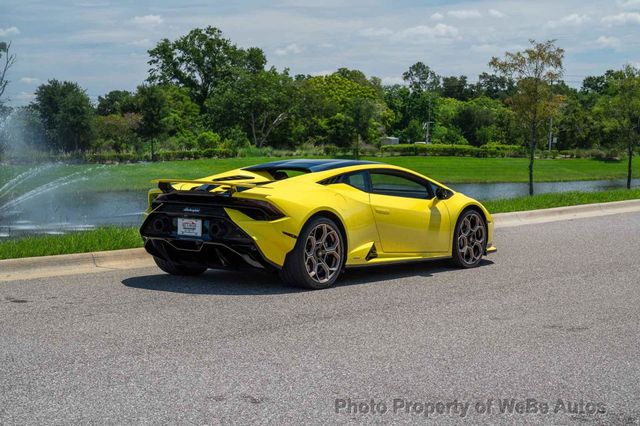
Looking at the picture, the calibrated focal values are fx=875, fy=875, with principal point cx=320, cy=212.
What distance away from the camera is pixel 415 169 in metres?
62.1

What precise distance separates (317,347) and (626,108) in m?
40.5

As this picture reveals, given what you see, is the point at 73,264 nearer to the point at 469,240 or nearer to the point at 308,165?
the point at 308,165

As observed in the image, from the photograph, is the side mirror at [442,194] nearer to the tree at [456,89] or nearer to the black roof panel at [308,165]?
the black roof panel at [308,165]

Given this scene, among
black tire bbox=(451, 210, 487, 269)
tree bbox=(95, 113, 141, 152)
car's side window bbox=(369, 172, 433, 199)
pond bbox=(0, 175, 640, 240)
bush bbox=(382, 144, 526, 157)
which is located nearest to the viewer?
car's side window bbox=(369, 172, 433, 199)

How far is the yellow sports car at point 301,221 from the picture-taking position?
8523 millimetres

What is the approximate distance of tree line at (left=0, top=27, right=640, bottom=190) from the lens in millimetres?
42991

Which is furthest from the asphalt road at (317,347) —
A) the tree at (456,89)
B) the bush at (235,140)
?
the tree at (456,89)

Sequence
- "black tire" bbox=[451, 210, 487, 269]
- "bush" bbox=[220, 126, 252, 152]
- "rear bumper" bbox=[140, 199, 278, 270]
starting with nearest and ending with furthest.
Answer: "rear bumper" bbox=[140, 199, 278, 270], "black tire" bbox=[451, 210, 487, 269], "bush" bbox=[220, 126, 252, 152]

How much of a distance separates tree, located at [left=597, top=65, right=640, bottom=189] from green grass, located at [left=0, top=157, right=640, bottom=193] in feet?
39.1

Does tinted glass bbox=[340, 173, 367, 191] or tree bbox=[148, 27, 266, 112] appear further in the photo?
tree bbox=[148, 27, 266, 112]

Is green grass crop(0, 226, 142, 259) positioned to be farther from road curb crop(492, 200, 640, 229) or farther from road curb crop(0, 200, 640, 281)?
road curb crop(492, 200, 640, 229)

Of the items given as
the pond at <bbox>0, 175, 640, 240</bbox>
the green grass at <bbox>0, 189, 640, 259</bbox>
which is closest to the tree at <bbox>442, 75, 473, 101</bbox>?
the pond at <bbox>0, 175, 640, 240</bbox>

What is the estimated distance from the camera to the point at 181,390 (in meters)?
5.18

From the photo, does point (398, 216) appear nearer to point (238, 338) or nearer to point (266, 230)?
point (266, 230)
